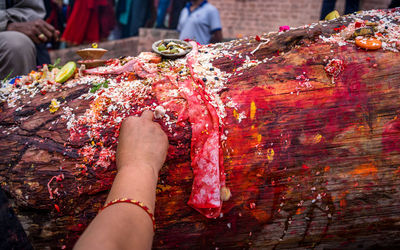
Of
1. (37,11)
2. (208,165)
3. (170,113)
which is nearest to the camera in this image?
(208,165)

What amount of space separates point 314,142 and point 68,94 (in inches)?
63.2

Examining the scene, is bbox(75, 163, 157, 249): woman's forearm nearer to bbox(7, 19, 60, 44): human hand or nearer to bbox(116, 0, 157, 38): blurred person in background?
bbox(7, 19, 60, 44): human hand

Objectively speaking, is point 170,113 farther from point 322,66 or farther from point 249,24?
point 249,24

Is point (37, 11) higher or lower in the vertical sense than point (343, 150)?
higher

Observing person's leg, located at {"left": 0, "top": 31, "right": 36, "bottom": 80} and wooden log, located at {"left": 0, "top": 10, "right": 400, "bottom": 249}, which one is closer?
wooden log, located at {"left": 0, "top": 10, "right": 400, "bottom": 249}

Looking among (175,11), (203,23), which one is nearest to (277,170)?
(203,23)

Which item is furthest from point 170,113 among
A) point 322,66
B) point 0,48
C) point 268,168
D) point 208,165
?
point 0,48

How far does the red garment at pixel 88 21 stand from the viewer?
5.77 m

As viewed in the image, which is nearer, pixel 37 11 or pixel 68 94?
pixel 68 94

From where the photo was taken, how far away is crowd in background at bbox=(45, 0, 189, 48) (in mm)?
5770

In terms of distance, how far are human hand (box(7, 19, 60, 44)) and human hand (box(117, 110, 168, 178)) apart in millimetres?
2215

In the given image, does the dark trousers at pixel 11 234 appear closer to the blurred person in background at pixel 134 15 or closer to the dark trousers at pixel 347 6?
the dark trousers at pixel 347 6

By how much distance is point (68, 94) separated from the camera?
1777mm

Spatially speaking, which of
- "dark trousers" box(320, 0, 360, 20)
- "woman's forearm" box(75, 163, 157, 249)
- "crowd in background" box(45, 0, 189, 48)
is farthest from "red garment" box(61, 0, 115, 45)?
"woman's forearm" box(75, 163, 157, 249)
